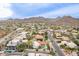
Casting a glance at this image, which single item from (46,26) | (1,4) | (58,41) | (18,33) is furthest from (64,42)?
(1,4)

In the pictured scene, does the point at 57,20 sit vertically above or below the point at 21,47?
above

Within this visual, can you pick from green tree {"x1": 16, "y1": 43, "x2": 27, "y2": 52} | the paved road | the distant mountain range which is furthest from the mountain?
green tree {"x1": 16, "y1": 43, "x2": 27, "y2": 52}

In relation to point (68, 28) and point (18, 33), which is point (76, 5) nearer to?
point (68, 28)

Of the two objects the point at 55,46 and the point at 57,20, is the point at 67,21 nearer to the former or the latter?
the point at 57,20

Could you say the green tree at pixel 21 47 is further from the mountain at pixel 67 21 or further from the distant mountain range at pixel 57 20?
the mountain at pixel 67 21

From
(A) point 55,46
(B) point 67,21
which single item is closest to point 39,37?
(A) point 55,46

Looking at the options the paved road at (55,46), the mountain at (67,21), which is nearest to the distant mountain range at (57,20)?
the mountain at (67,21)

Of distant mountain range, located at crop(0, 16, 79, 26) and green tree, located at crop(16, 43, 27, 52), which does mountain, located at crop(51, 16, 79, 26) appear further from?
green tree, located at crop(16, 43, 27, 52)

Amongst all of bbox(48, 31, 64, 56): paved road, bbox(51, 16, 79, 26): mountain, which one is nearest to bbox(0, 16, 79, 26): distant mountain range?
bbox(51, 16, 79, 26): mountain

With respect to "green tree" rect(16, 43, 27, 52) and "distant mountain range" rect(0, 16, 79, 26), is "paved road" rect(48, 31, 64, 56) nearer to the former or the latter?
"distant mountain range" rect(0, 16, 79, 26)

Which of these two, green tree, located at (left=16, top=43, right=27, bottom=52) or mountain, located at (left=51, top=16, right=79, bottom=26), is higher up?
mountain, located at (left=51, top=16, right=79, bottom=26)

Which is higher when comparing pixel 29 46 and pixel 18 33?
pixel 18 33
